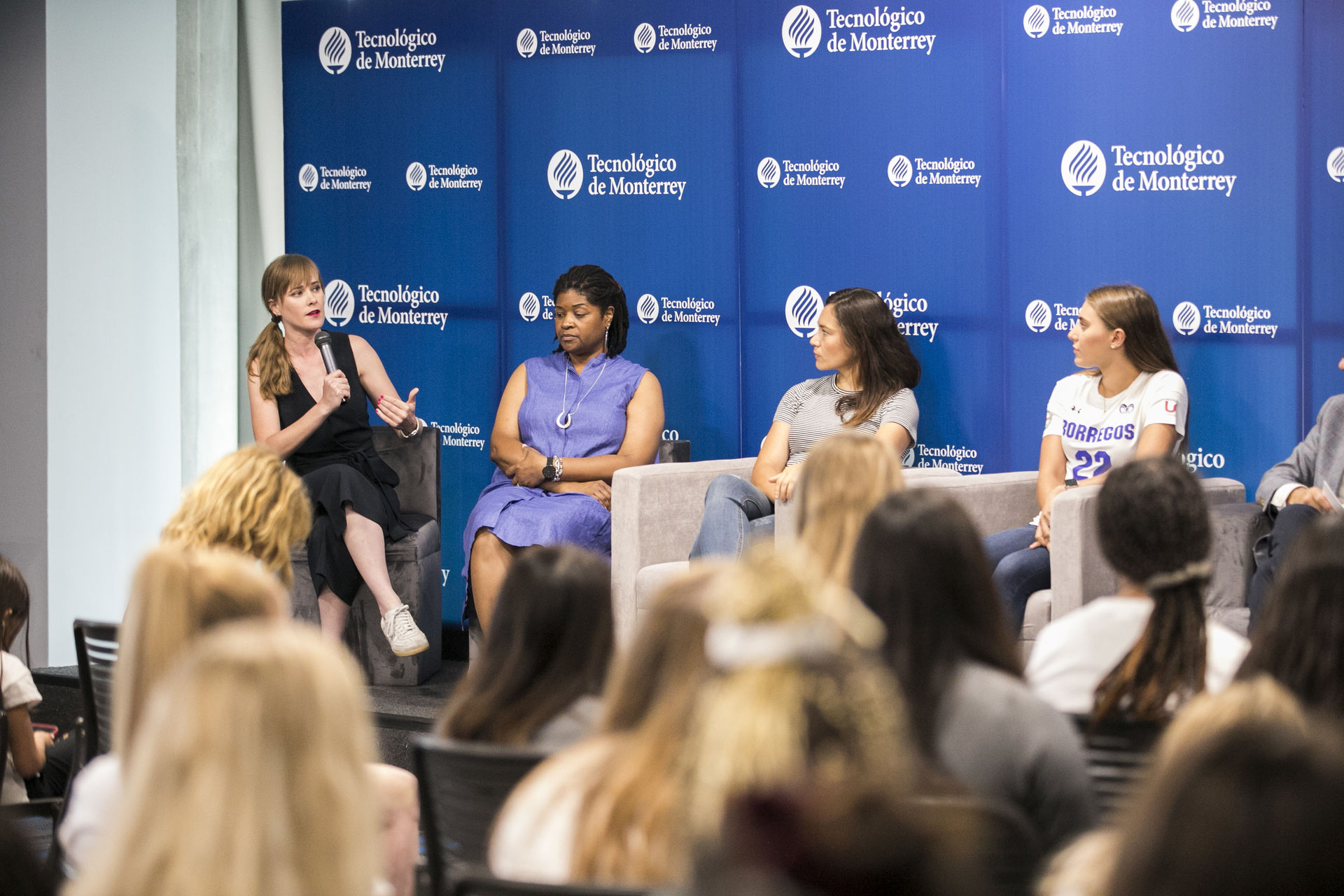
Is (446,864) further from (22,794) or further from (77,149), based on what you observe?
(77,149)

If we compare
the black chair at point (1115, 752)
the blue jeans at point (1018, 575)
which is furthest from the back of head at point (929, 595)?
the blue jeans at point (1018, 575)

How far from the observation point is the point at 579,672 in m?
1.95

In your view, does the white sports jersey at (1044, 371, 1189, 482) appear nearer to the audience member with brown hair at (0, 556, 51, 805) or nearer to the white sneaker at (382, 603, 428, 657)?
the white sneaker at (382, 603, 428, 657)

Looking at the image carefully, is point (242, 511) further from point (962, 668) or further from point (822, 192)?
point (822, 192)

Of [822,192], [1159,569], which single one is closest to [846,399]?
[822,192]

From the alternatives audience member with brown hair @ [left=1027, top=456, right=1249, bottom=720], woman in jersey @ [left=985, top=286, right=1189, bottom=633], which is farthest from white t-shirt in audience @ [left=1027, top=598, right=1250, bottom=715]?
woman in jersey @ [left=985, top=286, right=1189, bottom=633]

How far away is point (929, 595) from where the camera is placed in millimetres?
1870

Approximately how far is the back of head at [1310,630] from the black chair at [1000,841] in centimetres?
46

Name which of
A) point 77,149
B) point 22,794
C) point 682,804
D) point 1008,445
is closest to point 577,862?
point 682,804

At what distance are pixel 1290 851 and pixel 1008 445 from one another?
423 centimetres

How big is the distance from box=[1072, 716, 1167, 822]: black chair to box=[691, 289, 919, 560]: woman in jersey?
2648mm

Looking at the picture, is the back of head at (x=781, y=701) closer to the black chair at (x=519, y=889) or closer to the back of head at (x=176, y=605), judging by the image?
the black chair at (x=519, y=889)

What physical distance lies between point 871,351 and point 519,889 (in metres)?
3.68

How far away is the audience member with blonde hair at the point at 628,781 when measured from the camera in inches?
56.1
